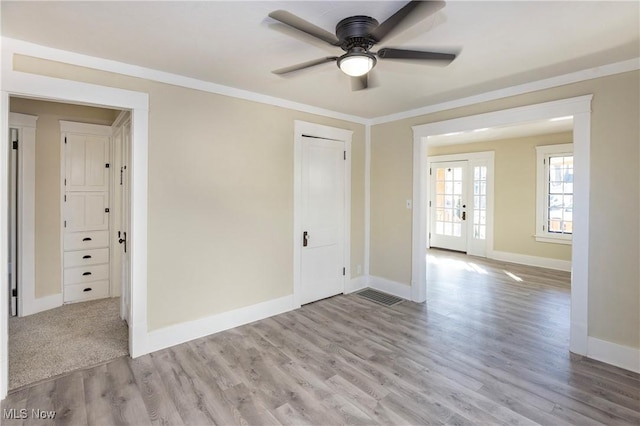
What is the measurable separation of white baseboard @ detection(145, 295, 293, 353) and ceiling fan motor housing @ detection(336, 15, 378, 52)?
2.82 meters

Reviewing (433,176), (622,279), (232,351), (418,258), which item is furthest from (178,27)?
(433,176)

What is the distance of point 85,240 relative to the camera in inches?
Answer: 165

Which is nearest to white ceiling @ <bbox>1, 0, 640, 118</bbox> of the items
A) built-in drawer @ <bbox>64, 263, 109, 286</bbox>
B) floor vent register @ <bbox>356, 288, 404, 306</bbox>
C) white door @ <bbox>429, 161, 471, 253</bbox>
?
floor vent register @ <bbox>356, 288, 404, 306</bbox>

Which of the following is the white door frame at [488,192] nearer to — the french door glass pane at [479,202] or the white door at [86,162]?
the french door glass pane at [479,202]

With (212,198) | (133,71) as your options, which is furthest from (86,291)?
(133,71)

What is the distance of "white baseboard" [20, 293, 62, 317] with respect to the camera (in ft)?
12.1

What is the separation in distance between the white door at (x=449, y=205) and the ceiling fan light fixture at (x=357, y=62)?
20.9 feet

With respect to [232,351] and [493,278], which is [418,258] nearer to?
[493,278]

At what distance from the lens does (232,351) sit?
294 centimetres

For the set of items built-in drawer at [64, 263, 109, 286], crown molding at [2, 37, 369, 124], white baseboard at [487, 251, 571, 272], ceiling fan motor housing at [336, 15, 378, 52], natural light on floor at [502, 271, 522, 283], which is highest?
crown molding at [2, 37, 369, 124]

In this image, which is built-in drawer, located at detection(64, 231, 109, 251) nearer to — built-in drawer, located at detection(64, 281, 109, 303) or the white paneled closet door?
the white paneled closet door

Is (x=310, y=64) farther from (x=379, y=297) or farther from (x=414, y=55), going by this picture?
(x=379, y=297)

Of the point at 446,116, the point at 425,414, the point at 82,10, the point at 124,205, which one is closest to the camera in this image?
the point at 82,10

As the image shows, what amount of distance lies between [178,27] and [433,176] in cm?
716
